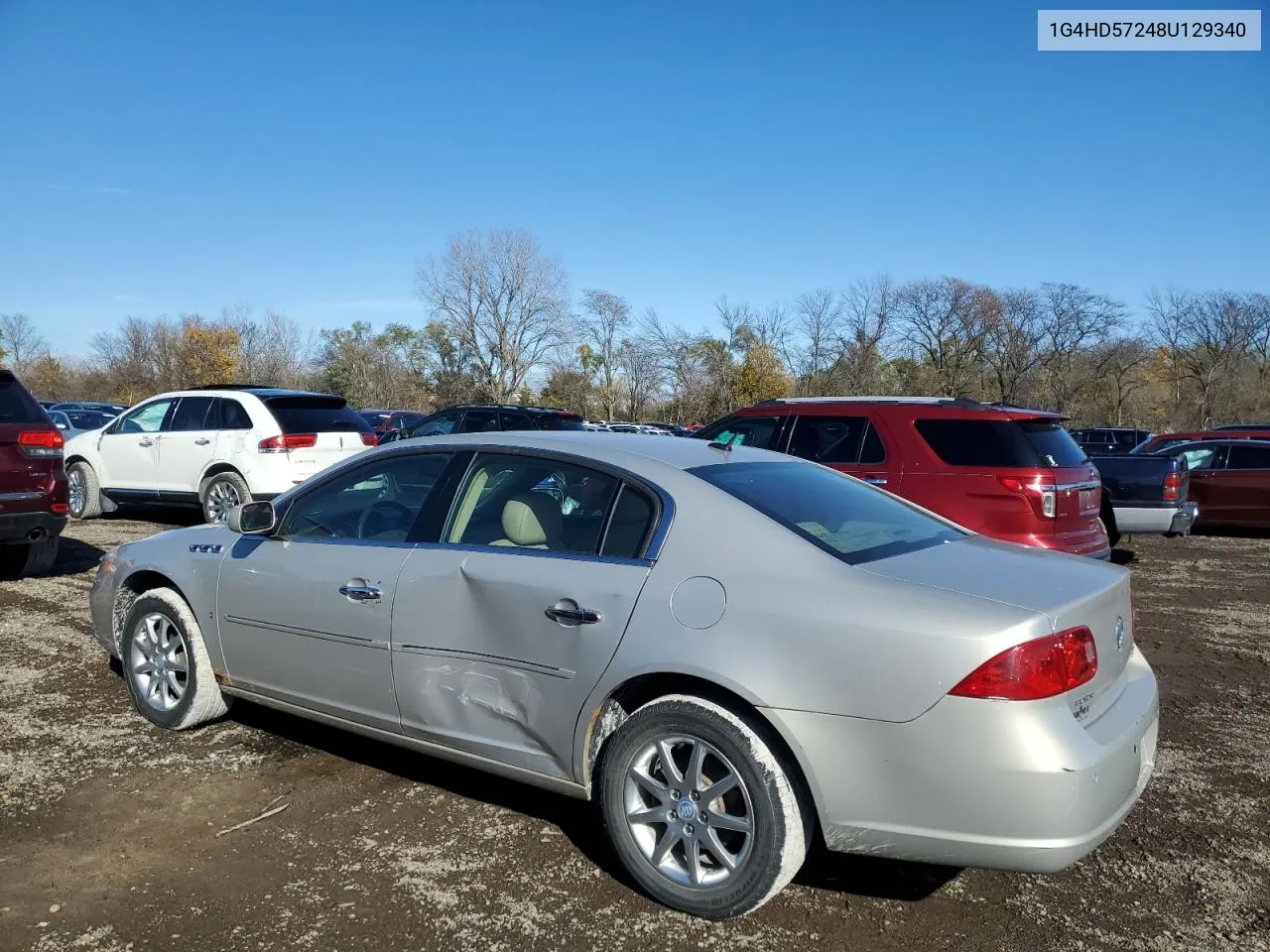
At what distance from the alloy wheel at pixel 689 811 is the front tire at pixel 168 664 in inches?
96.8

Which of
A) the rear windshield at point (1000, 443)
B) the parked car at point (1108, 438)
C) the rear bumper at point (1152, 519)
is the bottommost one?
the parked car at point (1108, 438)

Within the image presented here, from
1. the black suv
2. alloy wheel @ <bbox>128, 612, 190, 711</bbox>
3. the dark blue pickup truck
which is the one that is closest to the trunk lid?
alloy wheel @ <bbox>128, 612, 190, 711</bbox>

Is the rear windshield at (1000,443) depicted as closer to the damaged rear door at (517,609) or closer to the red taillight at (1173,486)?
the red taillight at (1173,486)

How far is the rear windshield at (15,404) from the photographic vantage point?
25.0ft

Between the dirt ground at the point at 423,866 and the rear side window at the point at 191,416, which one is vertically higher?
the rear side window at the point at 191,416

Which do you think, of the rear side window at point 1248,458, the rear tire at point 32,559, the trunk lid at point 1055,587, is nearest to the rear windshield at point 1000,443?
the trunk lid at point 1055,587

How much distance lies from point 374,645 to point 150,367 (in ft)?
192

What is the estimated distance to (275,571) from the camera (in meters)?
4.20

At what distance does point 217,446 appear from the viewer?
11.0 metres

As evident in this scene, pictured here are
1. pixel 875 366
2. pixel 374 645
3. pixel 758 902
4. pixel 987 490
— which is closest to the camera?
pixel 758 902

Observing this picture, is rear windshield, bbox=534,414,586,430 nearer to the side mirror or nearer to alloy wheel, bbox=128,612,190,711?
alloy wheel, bbox=128,612,190,711

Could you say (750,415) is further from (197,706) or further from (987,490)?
(197,706)

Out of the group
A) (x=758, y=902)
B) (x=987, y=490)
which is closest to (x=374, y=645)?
(x=758, y=902)

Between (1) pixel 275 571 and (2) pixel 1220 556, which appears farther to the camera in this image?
(2) pixel 1220 556
